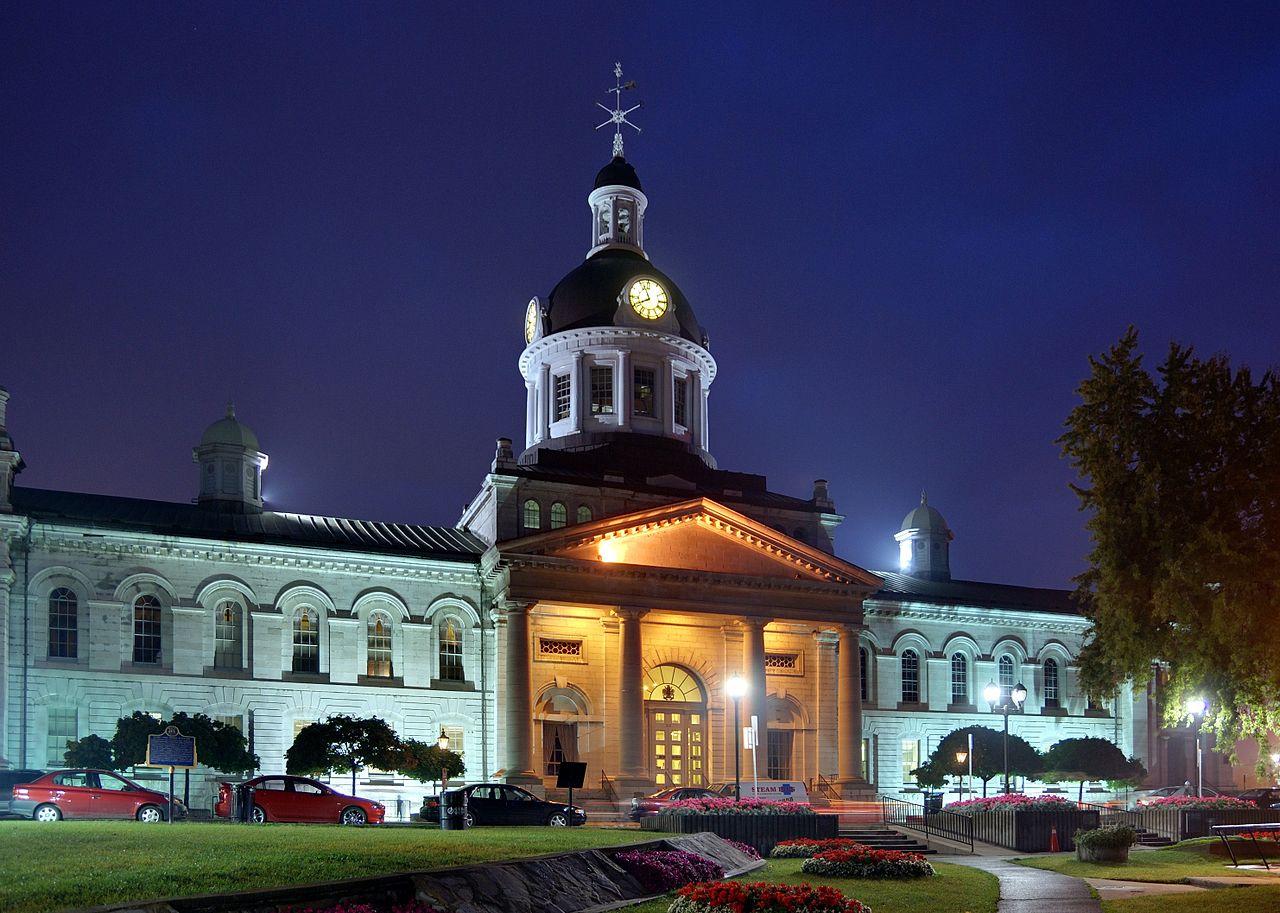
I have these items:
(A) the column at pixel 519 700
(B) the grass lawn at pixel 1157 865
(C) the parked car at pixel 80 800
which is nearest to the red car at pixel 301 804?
(C) the parked car at pixel 80 800

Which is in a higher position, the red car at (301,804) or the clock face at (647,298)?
the clock face at (647,298)

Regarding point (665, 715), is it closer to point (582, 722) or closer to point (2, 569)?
point (582, 722)

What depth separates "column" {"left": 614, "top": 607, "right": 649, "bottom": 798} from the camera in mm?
49844

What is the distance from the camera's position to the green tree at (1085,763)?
6031 centimetres

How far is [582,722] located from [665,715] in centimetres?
382

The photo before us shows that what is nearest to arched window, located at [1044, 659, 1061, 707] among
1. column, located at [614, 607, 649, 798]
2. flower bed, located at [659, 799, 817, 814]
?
column, located at [614, 607, 649, 798]

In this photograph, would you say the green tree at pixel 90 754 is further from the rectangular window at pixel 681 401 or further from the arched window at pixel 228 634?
the rectangular window at pixel 681 401

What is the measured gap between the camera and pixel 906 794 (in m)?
61.4

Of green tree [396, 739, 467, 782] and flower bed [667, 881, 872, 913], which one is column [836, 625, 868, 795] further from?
flower bed [667, 881, 872, 913]

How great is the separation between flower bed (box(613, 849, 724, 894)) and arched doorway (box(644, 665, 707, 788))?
30.4 m

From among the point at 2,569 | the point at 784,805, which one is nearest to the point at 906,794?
the point at 784,805

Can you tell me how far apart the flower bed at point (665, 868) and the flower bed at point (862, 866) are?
8.72ft

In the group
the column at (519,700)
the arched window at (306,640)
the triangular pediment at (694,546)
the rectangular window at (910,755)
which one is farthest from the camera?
the rectangular window at (910,755)

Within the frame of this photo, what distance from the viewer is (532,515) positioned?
180ft
